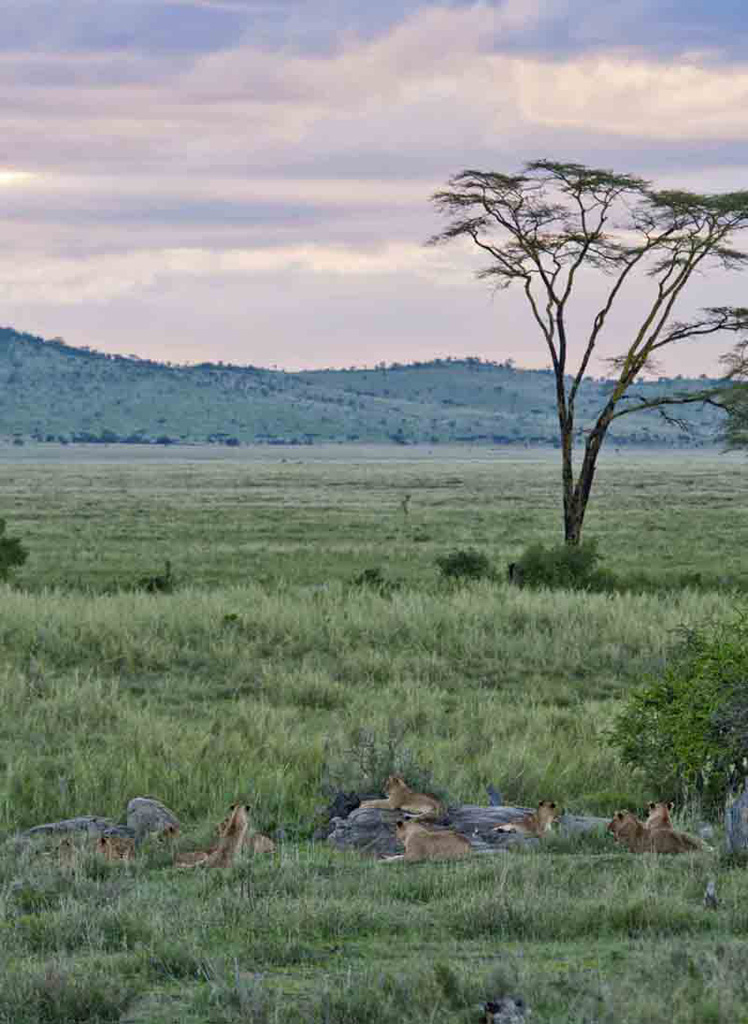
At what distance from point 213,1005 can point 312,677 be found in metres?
10.9

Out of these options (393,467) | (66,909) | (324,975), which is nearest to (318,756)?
(66,909)

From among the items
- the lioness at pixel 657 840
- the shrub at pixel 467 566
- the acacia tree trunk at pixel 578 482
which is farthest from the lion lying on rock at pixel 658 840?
the acacia tree trunk at pixel 578 482

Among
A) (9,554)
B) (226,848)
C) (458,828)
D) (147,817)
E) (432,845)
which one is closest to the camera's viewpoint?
(226,848)

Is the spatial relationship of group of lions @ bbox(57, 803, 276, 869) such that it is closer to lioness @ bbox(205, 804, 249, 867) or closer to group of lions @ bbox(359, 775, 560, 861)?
lioness @ bbox(205, 804, 249, 867)

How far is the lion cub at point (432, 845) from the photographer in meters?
8.23

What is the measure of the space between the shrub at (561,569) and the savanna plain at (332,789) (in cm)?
122

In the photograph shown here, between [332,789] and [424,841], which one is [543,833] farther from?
[332,789]

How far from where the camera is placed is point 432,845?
8.28m

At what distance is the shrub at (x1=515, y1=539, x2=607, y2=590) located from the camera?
2745 centimetres

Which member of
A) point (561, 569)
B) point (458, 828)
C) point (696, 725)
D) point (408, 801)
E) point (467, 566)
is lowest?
point (467, 566)

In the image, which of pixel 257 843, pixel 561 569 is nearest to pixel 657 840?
pixel 257 843

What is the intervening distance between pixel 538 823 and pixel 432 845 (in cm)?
87

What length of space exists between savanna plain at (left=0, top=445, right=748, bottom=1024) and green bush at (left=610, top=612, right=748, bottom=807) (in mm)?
350

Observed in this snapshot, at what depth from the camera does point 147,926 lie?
255 inches
